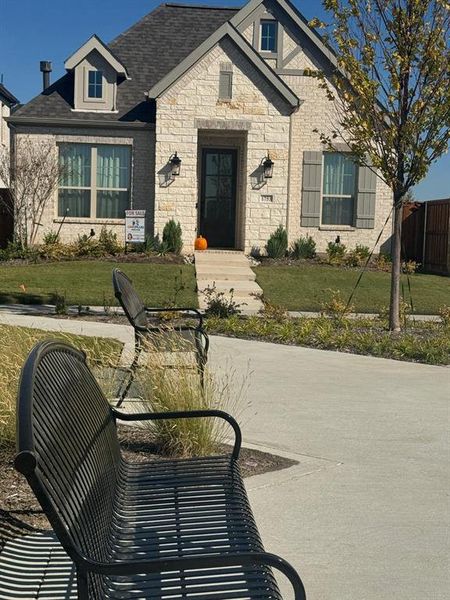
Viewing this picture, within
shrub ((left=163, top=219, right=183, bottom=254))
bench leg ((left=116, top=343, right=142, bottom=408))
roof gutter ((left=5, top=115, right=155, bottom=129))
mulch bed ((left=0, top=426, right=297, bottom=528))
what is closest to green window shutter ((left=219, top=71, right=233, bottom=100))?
roof gutter ((left=5, top=115, right=155, bottom=129))

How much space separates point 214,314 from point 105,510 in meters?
9.24

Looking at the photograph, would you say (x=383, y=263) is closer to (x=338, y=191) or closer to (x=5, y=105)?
(x=338, y=191)

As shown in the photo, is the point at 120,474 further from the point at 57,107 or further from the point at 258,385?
the point at 57,107

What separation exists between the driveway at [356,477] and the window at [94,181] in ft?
44.3

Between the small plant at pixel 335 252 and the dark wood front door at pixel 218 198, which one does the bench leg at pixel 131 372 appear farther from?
the dark wood front door at pixel 218 198

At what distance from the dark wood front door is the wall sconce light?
190 cm

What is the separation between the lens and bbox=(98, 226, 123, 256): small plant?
794 inches

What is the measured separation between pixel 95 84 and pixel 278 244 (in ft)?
21.9

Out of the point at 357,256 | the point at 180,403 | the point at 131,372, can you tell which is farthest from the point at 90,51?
the point at 180,403

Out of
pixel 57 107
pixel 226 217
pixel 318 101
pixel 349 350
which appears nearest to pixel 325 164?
pixel 318 101

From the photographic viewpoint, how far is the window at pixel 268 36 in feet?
71.8

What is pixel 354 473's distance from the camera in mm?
5102

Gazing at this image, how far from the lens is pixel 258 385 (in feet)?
25.3

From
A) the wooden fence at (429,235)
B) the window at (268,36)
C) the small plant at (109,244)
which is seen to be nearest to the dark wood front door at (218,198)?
the small plant at (109,244)
